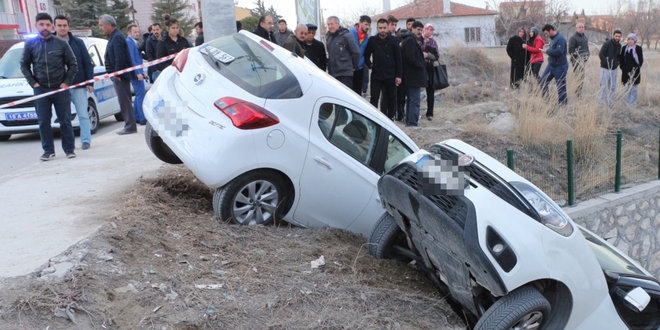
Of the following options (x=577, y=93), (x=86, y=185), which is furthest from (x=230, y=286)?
(x=577, y=93)

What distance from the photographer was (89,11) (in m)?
39.9

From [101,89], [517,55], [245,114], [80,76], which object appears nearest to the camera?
[245,114]

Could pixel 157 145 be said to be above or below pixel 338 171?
above

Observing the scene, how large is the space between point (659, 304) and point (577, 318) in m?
0.90

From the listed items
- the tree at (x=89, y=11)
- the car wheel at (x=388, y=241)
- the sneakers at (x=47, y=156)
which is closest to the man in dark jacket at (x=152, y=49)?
the sneakers at (x=47, y=156)

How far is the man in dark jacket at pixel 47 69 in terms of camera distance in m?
7.52

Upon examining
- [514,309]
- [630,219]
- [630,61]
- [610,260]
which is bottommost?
[630,219]

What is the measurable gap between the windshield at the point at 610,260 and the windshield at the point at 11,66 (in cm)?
969

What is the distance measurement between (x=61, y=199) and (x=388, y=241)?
3.20 m

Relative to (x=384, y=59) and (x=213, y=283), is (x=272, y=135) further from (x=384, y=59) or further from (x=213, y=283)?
(x=384, y=59)

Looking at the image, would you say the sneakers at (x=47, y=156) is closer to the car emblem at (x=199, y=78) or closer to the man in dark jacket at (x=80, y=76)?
the man in dark jacket at (x=80, y=76)

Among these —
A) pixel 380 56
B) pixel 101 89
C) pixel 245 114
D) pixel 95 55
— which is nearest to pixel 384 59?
pixel 380 56

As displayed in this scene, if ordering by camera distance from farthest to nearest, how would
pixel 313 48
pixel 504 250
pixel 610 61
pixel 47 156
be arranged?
→ pixel 610 61 < pixel 313 48 < pixel 47 156 < pixel 504 250

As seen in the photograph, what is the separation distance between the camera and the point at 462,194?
3.73 meters
